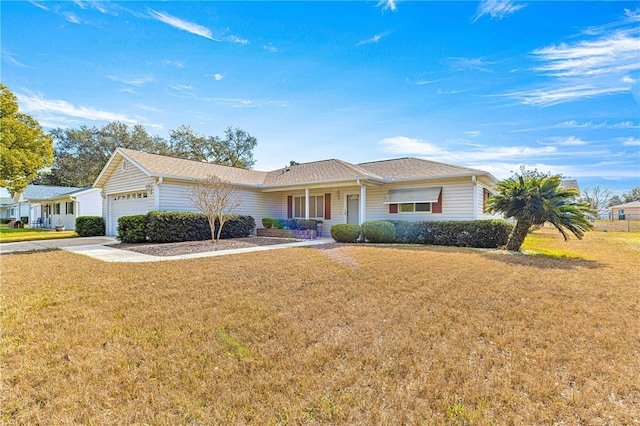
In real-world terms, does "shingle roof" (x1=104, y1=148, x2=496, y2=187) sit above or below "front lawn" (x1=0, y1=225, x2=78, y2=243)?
above

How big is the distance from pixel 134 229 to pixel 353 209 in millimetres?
10578

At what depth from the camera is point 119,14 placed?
8.96m

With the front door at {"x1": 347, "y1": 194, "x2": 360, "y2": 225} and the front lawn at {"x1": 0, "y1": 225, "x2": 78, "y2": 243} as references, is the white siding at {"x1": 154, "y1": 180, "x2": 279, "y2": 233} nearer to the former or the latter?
the front door at {"x1": 347, "y1": 194, "x2": 360, "y2": 225}

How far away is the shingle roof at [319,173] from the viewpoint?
15.3 m

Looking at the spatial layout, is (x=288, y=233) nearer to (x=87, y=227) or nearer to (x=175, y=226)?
(x=175, y=226)

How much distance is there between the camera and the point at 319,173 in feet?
57.0

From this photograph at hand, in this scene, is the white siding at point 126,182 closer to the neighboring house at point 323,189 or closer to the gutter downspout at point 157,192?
the neighboring house at point 323,189

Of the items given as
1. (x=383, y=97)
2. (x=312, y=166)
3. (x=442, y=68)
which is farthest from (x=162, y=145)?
(x=442, y=68)

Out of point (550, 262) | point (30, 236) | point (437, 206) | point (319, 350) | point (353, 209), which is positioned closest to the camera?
point (319, 350)

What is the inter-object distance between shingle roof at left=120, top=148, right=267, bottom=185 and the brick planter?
3.01m

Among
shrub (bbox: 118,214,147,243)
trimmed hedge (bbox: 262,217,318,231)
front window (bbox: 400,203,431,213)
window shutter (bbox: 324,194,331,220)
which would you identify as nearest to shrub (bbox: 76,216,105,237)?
shrub (bbox: 118,214,147,243)

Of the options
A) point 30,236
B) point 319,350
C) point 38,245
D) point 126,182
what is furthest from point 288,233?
point 30,236

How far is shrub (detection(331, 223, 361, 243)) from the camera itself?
13.8 meters

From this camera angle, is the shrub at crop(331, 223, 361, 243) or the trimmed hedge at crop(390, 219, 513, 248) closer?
the trimmed hedge at crop(390, 219, 513, 248)
